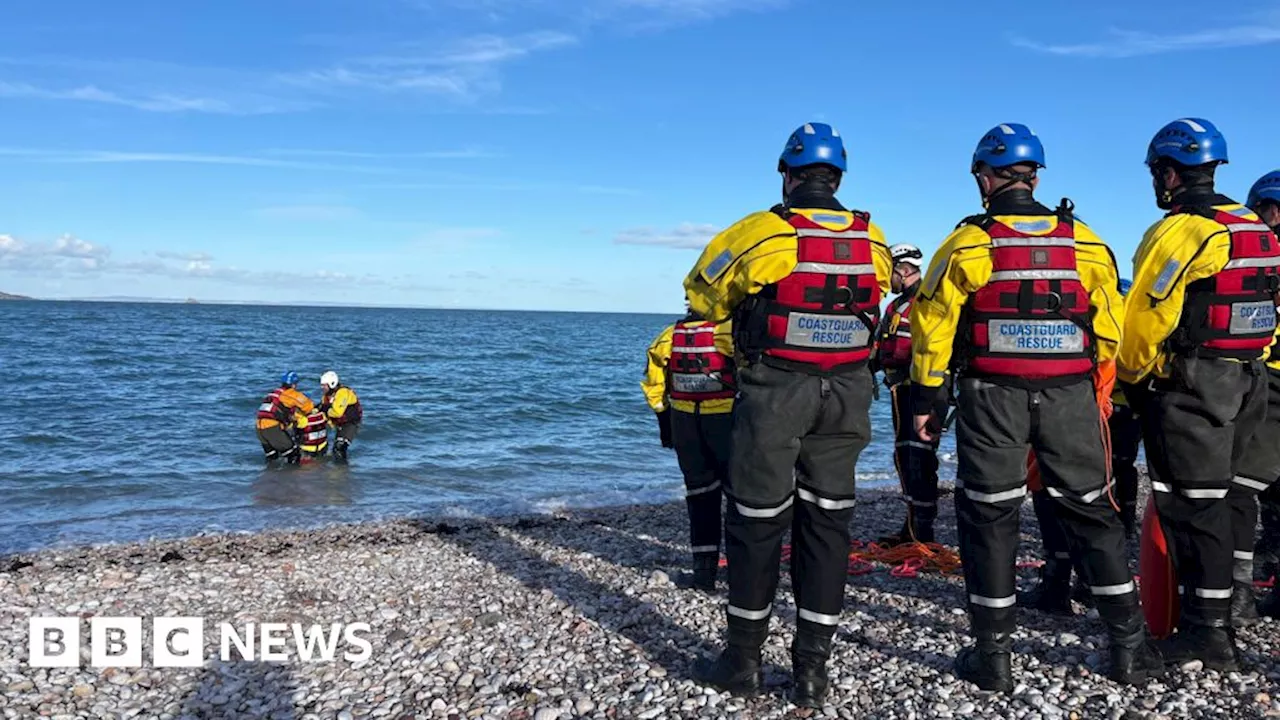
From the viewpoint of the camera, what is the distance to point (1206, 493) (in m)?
4.75

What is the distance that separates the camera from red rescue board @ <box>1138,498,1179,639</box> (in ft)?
16.7

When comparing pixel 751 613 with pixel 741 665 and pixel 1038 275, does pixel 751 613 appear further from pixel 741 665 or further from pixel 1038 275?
pixel 1038 275

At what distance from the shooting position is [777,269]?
4285mm

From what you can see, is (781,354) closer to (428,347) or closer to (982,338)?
(982,338)

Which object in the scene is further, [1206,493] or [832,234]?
[1206,493]

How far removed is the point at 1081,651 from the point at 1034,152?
281 centimetres

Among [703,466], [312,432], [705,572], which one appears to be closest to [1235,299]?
[703,466]

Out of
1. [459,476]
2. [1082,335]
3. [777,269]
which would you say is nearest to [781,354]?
[777,269]

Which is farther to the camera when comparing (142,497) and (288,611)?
(142,497)

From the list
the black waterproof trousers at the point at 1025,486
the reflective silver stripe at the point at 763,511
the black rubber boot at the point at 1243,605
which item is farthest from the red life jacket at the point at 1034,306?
the black rubber boot at the point at 1243,605

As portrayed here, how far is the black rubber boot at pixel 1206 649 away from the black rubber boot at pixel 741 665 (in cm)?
221

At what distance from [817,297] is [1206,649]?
2.83 m

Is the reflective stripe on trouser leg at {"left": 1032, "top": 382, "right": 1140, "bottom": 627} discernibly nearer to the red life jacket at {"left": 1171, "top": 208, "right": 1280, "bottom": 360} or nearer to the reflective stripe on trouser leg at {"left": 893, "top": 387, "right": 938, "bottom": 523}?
the red life jacket at {"left": 1171, "top": 208, "right": 1280, "bottom": 360}

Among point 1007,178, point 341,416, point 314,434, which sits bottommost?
point 314,434
